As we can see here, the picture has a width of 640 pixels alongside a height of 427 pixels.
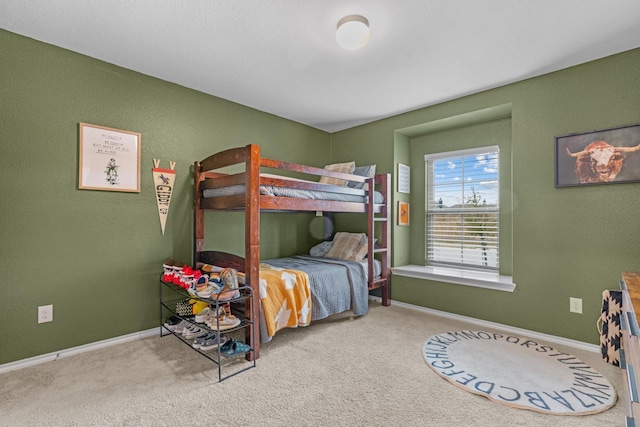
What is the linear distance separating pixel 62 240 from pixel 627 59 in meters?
4.61

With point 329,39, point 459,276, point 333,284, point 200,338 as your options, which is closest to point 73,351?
point 200,338

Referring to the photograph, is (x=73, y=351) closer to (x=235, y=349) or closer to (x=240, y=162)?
(x=235, y=349)

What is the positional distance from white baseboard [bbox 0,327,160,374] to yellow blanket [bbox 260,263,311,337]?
121cm

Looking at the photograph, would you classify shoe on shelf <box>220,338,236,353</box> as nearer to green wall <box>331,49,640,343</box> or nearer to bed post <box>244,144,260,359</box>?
bed post <box>244,144,260,359</box>

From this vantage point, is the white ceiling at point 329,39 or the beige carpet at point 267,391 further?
the white ceiling at point 329,39

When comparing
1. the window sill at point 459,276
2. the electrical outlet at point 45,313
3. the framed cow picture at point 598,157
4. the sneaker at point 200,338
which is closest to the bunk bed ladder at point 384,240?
the window sill at point 459,276

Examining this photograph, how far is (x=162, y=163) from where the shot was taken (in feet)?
9.25

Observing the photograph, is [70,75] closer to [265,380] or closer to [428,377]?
[265,380]

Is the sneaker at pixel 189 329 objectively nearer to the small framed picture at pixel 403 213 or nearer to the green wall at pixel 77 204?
the green wall at pixel 77 204

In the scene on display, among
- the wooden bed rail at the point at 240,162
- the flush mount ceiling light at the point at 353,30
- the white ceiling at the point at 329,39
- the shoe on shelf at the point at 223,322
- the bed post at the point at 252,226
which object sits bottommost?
the shoe on shelf at the point at 223,322

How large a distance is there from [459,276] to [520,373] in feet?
4.05

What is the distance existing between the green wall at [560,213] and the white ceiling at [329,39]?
0.64 feet

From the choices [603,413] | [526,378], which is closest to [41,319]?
[526,378]

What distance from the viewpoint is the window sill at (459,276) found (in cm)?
290
